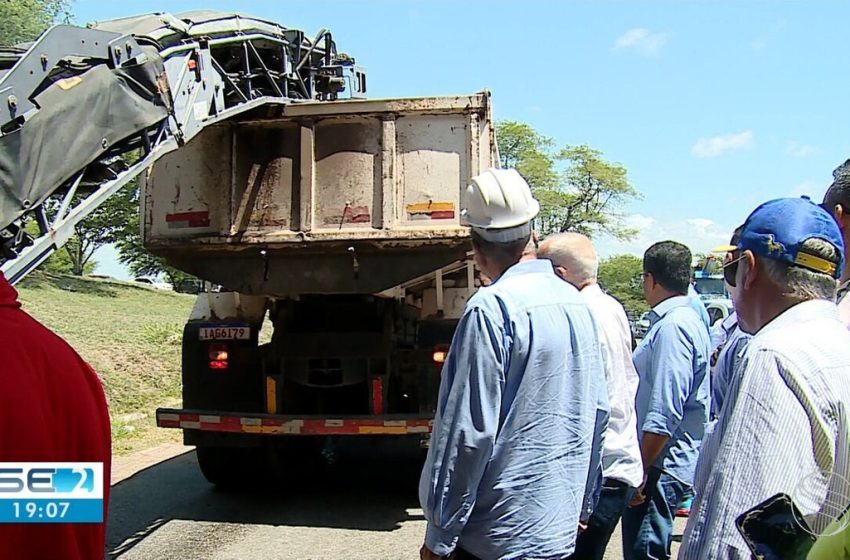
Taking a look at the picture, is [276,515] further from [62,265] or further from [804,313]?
[62,265]

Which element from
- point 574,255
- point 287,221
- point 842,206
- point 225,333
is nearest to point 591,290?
point 574,255

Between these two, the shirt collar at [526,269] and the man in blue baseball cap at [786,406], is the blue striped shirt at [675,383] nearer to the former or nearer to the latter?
the shirt collar at [526,269]

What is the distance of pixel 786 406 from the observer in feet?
5.44

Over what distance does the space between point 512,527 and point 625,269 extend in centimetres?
4684

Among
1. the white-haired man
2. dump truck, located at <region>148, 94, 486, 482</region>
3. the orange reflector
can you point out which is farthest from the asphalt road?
the white-haired man

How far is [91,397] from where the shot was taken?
1.98m

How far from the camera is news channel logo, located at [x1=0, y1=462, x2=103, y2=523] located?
71.5 inches

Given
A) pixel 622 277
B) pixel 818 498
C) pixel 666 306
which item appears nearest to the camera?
pixel 818 498

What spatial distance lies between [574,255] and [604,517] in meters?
1.13

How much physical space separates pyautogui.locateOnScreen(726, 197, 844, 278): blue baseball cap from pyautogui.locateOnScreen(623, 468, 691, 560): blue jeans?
6.92ft

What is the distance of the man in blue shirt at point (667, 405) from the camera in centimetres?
362

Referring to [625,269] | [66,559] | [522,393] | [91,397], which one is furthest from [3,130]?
[625,269]

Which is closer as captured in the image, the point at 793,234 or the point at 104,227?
the point at 793,234

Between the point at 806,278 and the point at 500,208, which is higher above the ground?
the point at 500,208
